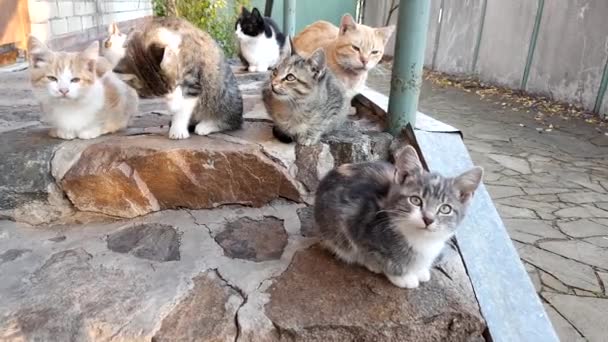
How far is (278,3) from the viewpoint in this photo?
1095cm

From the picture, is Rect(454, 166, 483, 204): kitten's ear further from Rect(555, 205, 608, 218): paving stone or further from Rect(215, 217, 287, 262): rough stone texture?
Rect(555, 205, 608, 218): paving stone

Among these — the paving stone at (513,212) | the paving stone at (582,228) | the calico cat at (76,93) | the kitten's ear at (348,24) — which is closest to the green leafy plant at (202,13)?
the kitten's ear at (348,24)

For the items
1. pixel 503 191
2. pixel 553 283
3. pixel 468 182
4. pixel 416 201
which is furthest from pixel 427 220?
pixel 503 191

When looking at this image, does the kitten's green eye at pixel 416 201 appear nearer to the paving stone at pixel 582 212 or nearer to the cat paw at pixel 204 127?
the cat paw at pixel 204 127

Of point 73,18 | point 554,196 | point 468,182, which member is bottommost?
point 554,196

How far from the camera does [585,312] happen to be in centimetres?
255

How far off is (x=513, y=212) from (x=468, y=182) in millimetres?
2369

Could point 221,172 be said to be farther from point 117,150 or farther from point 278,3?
point 278,3

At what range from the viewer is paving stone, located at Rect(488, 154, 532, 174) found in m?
4.53

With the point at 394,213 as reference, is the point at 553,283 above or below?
below

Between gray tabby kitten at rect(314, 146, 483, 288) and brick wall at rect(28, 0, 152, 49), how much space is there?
371 cm

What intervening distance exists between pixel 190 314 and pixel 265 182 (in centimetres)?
86

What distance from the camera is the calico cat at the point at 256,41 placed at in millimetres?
4598

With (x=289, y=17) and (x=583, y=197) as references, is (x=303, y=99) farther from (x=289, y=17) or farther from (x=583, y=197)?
(x=289, y=17)
